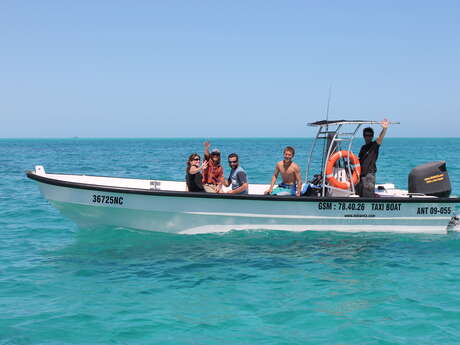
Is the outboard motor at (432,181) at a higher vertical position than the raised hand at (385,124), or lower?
lower

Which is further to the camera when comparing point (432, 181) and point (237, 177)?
point (432, 181)

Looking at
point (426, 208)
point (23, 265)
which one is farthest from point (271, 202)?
point (23, 265)

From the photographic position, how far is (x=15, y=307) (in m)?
6.49

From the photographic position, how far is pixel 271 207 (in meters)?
9.45

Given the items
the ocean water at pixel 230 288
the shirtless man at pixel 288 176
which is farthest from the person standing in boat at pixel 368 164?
the shirtless man at pixel 288 176

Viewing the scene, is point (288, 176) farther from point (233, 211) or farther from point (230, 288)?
point (230, 288)

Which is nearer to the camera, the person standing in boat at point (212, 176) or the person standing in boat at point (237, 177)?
the person standing in boat at point (237, 177)

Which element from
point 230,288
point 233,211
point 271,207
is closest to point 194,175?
point 233,211

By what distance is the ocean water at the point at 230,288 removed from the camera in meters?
5.77

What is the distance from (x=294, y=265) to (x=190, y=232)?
2438 millimetres

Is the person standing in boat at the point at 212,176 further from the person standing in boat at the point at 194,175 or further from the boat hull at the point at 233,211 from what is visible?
the boat hull at the point at 233,211

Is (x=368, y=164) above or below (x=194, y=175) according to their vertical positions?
above

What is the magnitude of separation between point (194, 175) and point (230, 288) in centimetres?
286

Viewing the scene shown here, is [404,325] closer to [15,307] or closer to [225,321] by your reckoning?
[225,321]
